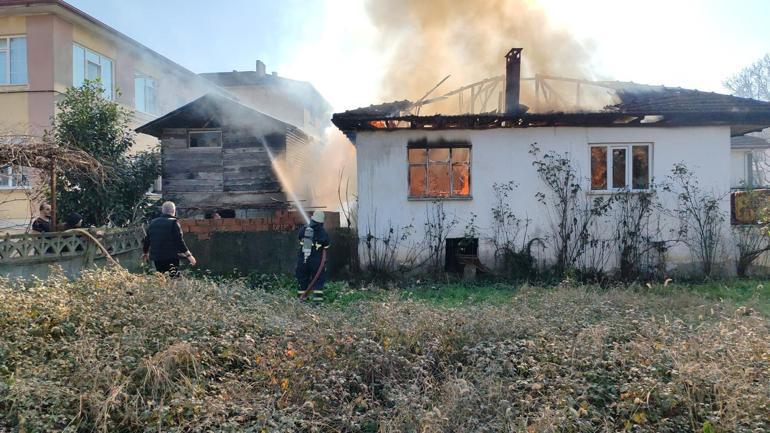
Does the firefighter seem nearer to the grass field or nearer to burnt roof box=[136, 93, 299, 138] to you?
the grass field

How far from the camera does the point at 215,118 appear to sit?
13805 mm

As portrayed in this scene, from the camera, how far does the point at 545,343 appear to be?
4836 millimetres

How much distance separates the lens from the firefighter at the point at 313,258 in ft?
27.6

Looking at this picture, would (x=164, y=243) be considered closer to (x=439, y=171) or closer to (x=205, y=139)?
(x=439, y=171)

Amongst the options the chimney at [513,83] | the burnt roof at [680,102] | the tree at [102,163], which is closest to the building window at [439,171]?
the chimney at [513,83]

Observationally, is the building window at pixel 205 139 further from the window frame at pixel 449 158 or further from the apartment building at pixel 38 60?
the window frame at pixel 449 158

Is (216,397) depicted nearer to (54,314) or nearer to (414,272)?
(54,314)

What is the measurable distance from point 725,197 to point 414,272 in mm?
6708

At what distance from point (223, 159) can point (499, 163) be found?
22.7ft

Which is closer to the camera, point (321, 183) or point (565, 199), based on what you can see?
point (565, 199)

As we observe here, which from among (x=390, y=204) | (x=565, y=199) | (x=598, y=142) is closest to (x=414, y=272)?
(x=390, y=204)

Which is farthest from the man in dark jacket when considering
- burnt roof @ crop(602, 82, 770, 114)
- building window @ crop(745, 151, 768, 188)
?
building window @ crop(745, 151, 768, 188)

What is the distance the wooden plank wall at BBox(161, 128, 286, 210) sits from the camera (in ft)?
45.2

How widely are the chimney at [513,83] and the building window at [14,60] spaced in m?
14.6
